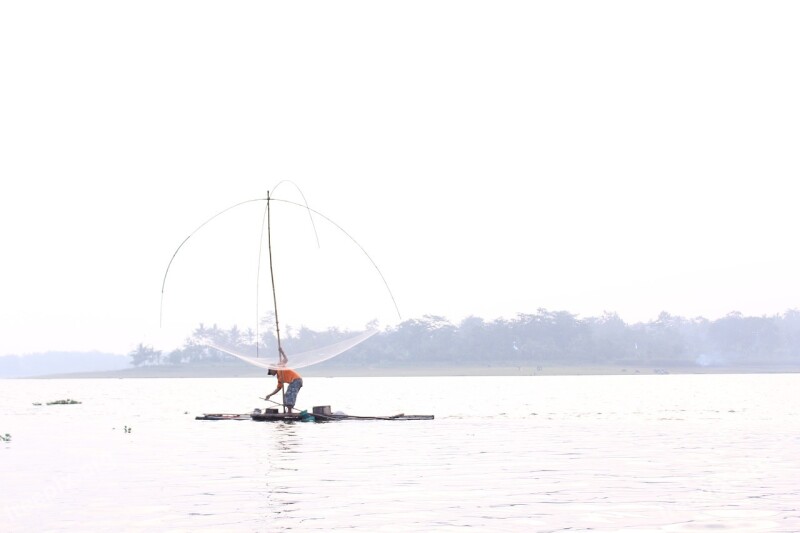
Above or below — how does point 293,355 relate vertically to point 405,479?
above

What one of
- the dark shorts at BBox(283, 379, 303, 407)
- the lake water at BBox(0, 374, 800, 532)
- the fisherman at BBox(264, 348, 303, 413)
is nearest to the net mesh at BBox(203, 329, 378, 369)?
the fisherman at BBox(264, 348, 303, 413)

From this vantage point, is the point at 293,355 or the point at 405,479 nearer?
the point at 405,479

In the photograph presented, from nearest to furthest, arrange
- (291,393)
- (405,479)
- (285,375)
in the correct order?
(405,479) → (285,375) → (291,393)

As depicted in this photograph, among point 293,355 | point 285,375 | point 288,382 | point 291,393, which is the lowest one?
point 291,393

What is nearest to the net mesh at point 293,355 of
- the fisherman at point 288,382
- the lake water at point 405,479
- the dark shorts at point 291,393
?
the fisherman at point 288,382

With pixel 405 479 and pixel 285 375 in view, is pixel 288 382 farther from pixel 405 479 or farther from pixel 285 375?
pixel 405 479

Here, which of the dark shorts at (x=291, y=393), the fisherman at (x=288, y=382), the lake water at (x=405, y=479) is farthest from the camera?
the dark shorts at (x=291, y=393)

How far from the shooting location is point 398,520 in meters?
20.4

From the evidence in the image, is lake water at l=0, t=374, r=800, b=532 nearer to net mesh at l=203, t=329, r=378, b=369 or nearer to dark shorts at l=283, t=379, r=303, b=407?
dark shorts at l=283, t=379, r=303, b=407

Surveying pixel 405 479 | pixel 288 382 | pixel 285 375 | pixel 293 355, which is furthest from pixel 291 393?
pixel 405 479

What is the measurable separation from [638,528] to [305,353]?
1181 inches

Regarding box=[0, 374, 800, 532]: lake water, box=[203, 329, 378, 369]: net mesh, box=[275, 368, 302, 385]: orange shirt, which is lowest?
box=[0, 374, 800, 532]: lake water

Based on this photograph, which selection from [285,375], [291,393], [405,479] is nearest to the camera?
[405,479]

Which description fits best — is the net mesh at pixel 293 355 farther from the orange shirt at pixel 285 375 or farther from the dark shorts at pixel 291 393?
the dark shorts at pixel 291 393
